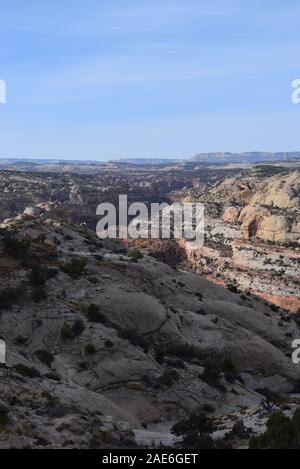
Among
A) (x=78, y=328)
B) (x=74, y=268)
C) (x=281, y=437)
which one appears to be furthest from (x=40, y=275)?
(x=281, y=437)

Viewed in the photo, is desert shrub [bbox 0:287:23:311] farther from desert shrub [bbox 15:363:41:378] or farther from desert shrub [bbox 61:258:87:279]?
desert shrub [bbox 15:363:41:378]

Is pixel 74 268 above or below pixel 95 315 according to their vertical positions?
above

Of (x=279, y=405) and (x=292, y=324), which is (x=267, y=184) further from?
(x=279, y=405)

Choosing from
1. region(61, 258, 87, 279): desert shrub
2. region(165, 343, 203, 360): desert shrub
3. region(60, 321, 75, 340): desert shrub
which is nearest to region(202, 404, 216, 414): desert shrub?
region(165, 343, 203, 360): desert shrub

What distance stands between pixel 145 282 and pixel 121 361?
477 inches

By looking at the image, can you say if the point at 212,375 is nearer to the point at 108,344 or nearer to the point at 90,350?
the point at 108,344

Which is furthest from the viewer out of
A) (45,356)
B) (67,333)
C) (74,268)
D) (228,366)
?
(74,268)

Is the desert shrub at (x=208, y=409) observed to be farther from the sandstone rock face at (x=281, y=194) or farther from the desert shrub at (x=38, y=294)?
the sandstone rock face at (x=281, y=194)

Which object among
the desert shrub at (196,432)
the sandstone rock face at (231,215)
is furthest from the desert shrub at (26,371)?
the sandstone rock face at (231,215)

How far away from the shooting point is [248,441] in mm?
16312

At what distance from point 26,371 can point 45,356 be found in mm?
3006

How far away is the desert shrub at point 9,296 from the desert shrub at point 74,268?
4163 mm

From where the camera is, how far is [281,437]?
15047 mm

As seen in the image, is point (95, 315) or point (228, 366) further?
point (228, 366)
